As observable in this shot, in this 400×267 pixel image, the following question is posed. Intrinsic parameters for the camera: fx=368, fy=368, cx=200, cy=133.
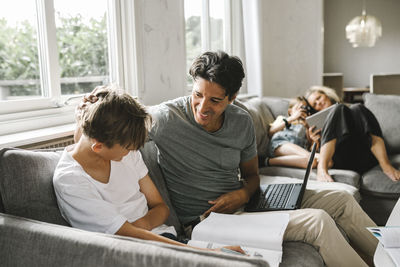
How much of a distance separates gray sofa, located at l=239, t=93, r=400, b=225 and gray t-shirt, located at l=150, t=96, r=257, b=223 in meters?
0.80

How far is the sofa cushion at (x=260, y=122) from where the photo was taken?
277 cm

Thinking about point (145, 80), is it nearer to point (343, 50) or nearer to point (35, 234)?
point (35, 234)

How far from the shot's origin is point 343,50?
7.48 metres

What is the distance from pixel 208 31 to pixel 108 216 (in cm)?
279

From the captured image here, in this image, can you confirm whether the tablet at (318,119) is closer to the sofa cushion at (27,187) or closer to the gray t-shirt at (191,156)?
the gray t-shirt at (191,156)

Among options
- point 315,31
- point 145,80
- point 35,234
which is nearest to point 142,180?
point 35,234

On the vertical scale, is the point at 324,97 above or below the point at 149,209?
above

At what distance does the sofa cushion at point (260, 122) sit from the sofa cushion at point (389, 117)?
0.86 meters

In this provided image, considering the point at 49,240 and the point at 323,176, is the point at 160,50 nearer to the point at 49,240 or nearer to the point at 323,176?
the point at 323,176

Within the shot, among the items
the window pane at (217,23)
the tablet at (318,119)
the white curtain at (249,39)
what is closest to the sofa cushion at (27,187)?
the tablet at (318,119)

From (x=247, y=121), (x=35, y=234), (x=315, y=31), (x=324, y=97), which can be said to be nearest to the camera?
(x=35, y=234)

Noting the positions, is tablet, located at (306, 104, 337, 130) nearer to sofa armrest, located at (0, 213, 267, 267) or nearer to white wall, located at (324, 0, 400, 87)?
sofa armrest, located at (0, 213, 267, 267)

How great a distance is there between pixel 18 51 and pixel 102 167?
3.11ft

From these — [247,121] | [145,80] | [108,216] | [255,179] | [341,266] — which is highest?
[145,80]
